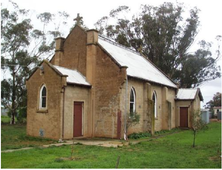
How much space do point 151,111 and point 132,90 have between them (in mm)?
2931

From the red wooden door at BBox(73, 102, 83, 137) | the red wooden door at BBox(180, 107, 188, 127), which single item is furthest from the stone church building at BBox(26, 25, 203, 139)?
the red wooden door at BBox(180, 107, 188, 127)

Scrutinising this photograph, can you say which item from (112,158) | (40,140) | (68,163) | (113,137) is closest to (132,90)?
(113,137)

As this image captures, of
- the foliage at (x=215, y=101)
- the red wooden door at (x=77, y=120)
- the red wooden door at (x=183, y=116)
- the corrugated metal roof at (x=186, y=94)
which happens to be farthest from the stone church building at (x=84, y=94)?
the foliage at (x=215, y=101)

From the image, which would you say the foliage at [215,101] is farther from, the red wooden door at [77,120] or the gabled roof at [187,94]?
the red wooden door at [77,120]

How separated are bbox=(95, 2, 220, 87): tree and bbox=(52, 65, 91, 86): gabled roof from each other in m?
26.6

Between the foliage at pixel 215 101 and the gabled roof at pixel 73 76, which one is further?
the foliage at pixel 215 101

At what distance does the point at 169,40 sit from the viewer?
151 ft

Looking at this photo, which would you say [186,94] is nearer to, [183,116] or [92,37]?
[183,116]

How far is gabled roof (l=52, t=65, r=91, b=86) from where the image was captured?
66.3ft

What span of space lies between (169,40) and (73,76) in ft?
95.2

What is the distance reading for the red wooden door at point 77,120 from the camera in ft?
66.8

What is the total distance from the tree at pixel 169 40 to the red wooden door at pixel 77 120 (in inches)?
1117

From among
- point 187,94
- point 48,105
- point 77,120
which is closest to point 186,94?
point 187,94

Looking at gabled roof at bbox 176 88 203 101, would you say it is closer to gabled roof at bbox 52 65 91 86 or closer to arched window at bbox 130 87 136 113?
arched window at bbox 130 87 136 113
